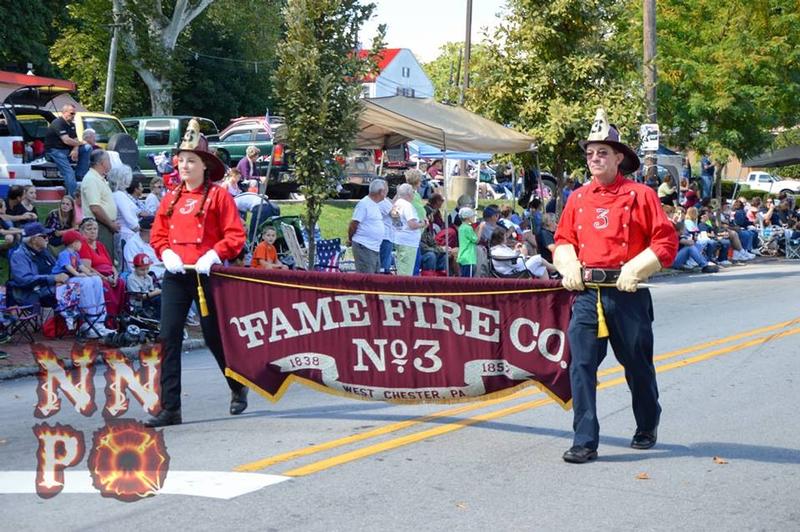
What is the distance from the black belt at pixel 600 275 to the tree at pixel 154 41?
35.9 m

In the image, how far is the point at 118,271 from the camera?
1548cm

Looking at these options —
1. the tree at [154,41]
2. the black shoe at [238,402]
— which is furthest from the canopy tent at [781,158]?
the black shoe at [238,402]

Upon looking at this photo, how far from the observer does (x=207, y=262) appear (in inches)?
326

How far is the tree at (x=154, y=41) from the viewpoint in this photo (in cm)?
4144

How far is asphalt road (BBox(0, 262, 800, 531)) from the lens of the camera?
20.0 feet

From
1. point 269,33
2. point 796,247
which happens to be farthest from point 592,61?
point 269,33

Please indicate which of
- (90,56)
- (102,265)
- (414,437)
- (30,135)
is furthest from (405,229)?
(90,56)

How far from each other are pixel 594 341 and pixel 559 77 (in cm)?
1724

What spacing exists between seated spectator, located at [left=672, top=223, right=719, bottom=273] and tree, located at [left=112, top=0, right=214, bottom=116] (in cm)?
2123

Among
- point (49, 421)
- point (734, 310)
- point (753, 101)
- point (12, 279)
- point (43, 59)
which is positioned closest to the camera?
point (49, 421)

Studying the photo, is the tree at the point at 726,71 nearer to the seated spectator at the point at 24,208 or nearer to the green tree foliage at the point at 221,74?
A: the seated spectator at the point at 24,208

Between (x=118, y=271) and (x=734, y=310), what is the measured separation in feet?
30.4

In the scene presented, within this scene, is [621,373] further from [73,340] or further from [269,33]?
[269,33]

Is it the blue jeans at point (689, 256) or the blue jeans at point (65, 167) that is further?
the blue jeans at point (689, 256)
